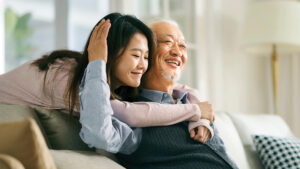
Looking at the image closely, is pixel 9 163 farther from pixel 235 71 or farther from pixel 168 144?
pixel 235 71

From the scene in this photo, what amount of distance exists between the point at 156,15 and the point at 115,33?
161 centimetres

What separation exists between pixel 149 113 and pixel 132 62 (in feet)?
0.56

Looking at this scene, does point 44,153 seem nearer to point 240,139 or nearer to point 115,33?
point 115,33

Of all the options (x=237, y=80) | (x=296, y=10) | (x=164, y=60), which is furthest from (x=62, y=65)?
(x=237, y=80)

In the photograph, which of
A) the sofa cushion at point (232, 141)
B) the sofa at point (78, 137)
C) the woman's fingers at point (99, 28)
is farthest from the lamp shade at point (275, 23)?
the woman's fingers at point (99, 28)

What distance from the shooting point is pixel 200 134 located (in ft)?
4.08

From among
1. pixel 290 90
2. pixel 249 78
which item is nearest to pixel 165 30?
pixel 249 78

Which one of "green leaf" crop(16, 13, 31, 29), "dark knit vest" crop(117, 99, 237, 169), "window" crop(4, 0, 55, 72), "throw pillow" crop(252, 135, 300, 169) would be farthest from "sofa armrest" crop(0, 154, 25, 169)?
"green leaf" crop(16, 13, 31, 29)

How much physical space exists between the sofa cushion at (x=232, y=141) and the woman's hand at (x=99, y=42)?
0.92 m

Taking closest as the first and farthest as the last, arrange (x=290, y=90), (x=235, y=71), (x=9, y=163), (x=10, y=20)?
1. (x=9, y=163)
2. (x=235, y=71)
3. (x=290, y=90)
4. (x=10, y=20)

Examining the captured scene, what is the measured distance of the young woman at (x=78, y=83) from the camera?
1.20 m

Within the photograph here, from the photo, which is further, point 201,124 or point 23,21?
point 23,21

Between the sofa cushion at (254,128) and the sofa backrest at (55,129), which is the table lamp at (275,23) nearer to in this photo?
the sofa cushion at (254,128)

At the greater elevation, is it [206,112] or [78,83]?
[78,83]
